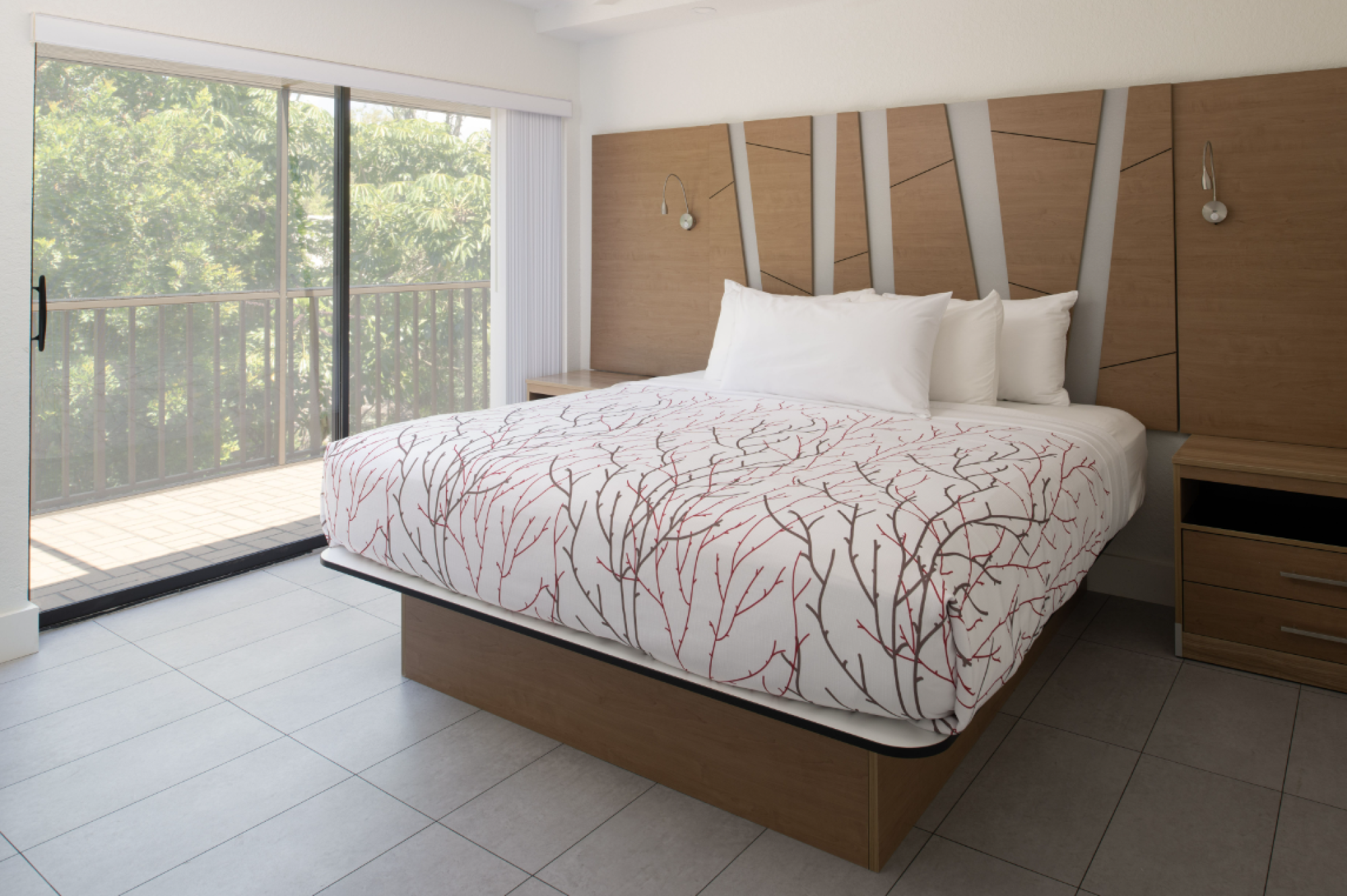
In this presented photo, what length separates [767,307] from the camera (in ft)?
11.4

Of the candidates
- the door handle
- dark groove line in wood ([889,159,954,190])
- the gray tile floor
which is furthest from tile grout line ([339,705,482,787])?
dark groove line in wood ([889,159,954,190])

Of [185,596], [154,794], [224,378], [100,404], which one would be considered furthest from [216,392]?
[154,794]

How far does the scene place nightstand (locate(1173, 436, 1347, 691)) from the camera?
259cm

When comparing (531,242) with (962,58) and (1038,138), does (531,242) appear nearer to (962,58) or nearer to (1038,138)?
(962,58)

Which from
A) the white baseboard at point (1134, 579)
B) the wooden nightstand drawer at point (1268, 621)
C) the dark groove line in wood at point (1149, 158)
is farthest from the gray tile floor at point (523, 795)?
the dark groove line in wood at point (1149, 158)

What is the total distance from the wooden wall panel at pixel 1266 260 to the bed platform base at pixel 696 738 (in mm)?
1459

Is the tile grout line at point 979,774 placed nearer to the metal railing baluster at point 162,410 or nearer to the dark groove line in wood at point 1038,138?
the dark groove line in wood at point 1038,138

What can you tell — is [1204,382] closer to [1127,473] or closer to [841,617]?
[1127,473]

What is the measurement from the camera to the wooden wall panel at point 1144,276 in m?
3.15

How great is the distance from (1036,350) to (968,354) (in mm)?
266

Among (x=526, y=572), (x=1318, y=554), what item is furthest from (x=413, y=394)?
(x=1318, y=554)

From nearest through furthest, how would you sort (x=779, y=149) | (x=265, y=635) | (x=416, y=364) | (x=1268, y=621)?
(x=1268, y=621) < (x=265, y=635) < (x=779, y=149) < (x=416, y=364)

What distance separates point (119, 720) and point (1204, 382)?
3.52 m

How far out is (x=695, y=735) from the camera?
2.05 meters
